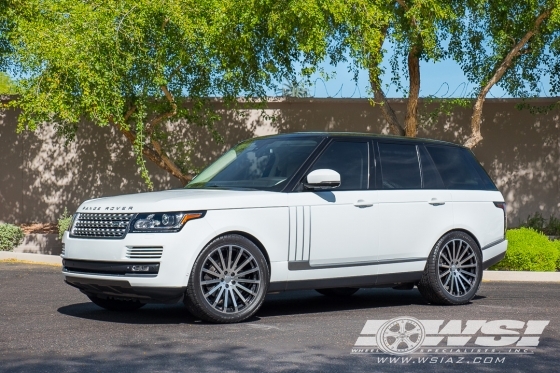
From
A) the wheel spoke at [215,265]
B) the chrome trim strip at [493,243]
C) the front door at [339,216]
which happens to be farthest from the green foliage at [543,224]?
the wheel spoke at [215,265]

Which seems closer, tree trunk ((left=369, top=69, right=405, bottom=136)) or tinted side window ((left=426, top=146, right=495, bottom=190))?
tinted side window ((left=426, top=146, right=495, bottom=190))

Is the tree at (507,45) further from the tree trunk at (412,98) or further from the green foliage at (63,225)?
the green foliage at (63,225)

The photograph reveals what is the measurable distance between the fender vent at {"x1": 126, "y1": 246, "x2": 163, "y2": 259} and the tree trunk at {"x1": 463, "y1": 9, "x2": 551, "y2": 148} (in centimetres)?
1260

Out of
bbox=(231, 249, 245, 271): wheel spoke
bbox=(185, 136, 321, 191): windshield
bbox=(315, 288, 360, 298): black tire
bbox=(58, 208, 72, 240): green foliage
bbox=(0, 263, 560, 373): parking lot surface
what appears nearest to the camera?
bbox=(0, 263, 560, 373): parking lot surface

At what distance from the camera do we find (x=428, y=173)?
11094 millimetres

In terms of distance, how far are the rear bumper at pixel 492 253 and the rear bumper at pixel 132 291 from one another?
4093mm

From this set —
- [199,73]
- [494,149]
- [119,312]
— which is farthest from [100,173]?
[119,312]

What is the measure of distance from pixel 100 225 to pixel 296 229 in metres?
1.96

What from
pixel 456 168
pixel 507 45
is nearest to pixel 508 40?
pixel 507 45

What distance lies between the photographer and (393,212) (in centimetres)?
1041

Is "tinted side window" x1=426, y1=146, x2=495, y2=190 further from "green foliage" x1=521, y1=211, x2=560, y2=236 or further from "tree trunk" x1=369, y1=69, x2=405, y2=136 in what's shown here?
"green foliage" x1=521, y1=211, x2=560, y2=236

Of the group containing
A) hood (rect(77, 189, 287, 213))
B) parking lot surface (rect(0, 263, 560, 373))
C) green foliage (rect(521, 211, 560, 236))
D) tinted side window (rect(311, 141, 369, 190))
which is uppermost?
tinted side window (rect(311, 141, 369, 190))

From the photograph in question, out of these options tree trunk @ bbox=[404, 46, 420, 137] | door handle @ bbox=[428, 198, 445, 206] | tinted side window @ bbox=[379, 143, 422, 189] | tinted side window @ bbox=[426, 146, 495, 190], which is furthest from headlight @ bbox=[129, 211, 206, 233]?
tree trunk @ bbox=[404, 46, 420, 137]

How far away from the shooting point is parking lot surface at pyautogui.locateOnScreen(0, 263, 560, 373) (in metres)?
7.25
